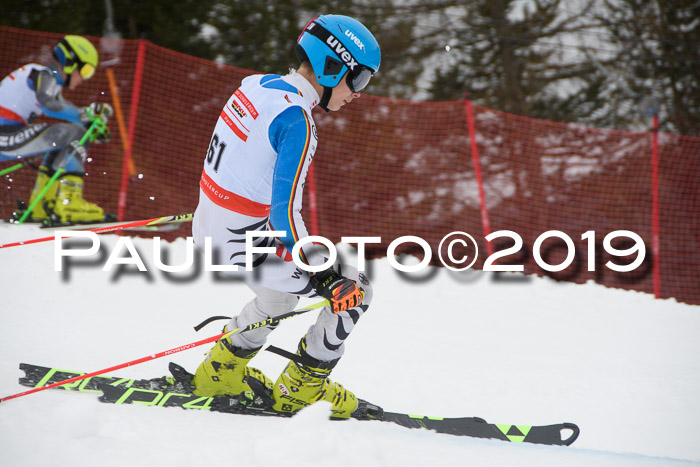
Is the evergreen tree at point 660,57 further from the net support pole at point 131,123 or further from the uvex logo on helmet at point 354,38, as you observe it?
the uvex logo on helmet at point 354,38

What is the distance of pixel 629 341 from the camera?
5105mm

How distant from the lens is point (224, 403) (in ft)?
10.6

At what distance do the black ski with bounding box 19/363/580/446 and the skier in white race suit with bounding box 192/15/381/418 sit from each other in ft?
0.62

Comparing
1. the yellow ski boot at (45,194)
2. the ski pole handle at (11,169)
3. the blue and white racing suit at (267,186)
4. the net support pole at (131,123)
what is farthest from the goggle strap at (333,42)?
the ski pole handle at (11,169)

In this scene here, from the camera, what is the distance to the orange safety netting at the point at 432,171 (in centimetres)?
764

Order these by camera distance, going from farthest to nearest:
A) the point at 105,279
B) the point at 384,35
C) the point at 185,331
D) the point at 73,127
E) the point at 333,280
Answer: the point at 384,35 → the point at 73,127 → the point at 105,279 → the point at 185,331 → the point at 333,280

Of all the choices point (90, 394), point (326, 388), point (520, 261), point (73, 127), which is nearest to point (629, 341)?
point (520, 261)

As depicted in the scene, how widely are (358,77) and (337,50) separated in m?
0.16

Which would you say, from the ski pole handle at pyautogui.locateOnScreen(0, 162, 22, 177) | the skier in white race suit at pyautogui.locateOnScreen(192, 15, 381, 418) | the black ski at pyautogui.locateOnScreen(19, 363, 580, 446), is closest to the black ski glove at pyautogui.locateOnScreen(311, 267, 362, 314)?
the skier in white race suit at pyautogui.locateOnScreen(192, 15, 381, 418)

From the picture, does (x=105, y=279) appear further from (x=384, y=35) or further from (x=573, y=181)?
(x=384, y=35)

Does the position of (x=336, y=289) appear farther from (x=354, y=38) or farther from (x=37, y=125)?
(x=37, y=125)

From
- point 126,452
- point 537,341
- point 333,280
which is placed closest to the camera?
point 126,452

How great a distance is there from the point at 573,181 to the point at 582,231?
2.34 ft

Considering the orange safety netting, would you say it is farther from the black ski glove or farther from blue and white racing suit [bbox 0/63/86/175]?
the black ski glove
